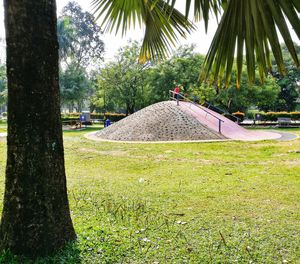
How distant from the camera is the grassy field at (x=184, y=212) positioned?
3.28 meters

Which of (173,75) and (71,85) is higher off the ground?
(173,75)

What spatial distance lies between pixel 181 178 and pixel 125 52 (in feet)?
102

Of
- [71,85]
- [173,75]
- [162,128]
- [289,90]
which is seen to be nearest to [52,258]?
[162,128]

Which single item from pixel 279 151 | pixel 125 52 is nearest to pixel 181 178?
pixel 279 151

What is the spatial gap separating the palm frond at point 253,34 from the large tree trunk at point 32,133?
1.45m

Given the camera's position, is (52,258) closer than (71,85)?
Yes

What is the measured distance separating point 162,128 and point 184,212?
1341 cm

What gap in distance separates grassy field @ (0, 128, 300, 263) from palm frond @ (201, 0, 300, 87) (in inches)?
73.8

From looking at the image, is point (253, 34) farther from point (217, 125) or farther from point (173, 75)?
point (173, 75)

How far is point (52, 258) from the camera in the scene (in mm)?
3053

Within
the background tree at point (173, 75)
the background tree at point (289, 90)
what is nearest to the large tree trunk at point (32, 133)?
the background tree at point (173, 75)

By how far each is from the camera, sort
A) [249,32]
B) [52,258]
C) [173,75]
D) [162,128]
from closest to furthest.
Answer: [249,32]
[52,258]
[162,128]
[173,75]

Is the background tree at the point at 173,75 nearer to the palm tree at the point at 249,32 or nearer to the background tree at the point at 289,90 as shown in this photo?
the background tree at the point at 289,90

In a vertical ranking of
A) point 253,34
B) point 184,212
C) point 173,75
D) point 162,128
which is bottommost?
point 184,212
